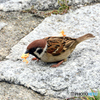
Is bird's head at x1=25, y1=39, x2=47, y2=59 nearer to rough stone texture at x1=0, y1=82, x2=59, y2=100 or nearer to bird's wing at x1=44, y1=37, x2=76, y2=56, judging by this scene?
bird's wing at x1=44, y1=37, x2=76, y2=56

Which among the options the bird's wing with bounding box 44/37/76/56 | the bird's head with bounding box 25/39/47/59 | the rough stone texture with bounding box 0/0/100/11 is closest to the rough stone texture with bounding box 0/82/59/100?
the bird's head with bounding box 25/39/47/59

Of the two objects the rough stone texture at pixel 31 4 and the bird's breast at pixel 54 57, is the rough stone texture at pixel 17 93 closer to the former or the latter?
the bird's breast at pixel 54 57

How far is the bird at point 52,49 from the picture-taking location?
283 cm

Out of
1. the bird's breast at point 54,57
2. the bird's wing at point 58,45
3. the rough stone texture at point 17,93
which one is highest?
the bird's wing at point 58,45

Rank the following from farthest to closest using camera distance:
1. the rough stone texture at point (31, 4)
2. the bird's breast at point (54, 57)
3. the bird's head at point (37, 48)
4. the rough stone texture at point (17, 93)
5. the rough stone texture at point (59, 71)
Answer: the rough stone texture at point (31, 4), the bird's breast at point (54, 57), the bird's head at point (37, 48), the rough stone texture at point (59, 71), the rough stone texture at point (17, 93)

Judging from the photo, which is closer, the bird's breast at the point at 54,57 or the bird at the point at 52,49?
the bird at the point at 52,49

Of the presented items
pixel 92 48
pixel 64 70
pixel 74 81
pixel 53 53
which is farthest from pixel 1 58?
pixel 92 48

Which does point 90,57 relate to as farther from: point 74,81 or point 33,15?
point 33,15

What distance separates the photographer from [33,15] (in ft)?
14.3

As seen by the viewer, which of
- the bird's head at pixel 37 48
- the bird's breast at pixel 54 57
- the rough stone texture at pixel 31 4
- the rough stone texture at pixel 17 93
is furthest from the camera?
the rough stone texture at pixel 31 4

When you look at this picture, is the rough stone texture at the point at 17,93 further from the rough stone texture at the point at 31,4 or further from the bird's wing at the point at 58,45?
the rough stone texture at the point at 31,4

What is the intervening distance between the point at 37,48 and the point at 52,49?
10.3 inches

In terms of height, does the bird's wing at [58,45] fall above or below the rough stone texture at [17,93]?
above

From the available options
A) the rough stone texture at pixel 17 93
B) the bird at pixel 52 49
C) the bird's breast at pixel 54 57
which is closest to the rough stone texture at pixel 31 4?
the bird at pixel 52 49
